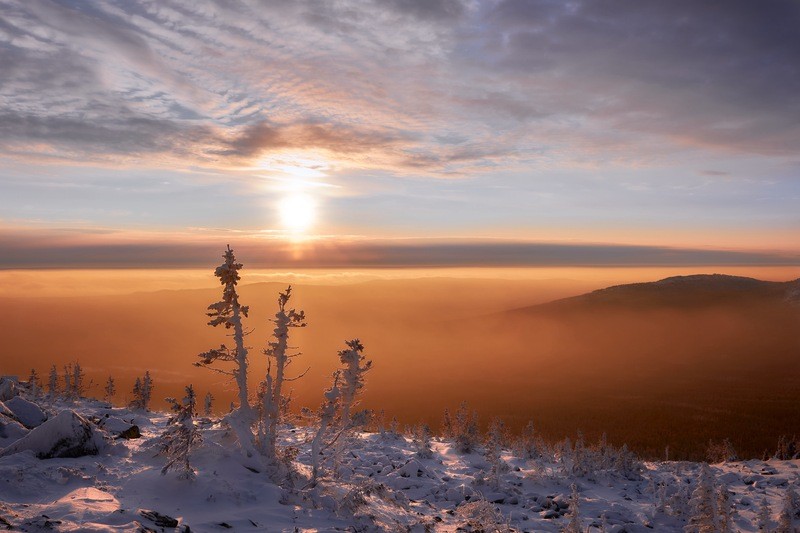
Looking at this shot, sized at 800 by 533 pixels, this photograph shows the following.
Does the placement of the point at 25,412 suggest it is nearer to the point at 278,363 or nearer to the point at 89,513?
the point at 278,363

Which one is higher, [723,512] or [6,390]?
[6,390]

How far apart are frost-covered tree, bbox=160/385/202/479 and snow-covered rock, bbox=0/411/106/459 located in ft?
9.02

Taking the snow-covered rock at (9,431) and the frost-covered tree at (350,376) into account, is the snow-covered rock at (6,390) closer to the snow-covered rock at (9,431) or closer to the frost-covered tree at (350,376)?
the snow-covered rock at (9,431)

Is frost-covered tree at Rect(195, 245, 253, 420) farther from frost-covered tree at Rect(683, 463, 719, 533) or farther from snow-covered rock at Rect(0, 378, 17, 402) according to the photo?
frost-covered tree at Rect(683, 463, 719, 533)

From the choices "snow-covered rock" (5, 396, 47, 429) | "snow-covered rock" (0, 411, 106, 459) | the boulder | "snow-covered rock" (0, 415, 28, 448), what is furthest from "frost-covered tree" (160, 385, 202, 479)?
"snow-covered rock" (5, 396, 47, 429)

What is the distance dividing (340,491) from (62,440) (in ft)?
30.3

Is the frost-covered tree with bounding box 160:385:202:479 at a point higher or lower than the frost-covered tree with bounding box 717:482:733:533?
higher

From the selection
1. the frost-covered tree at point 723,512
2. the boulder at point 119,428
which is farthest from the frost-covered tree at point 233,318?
the frost-covered tree at point 723,512

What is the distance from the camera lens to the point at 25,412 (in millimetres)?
17719

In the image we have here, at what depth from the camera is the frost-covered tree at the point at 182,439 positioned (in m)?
13.1

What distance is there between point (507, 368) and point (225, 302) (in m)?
147

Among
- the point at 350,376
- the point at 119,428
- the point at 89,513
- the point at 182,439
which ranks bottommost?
the point at 119,428

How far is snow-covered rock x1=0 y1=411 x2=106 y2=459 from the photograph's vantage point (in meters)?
13.7

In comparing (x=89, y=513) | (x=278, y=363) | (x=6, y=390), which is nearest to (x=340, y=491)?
(x=278, y=363)
